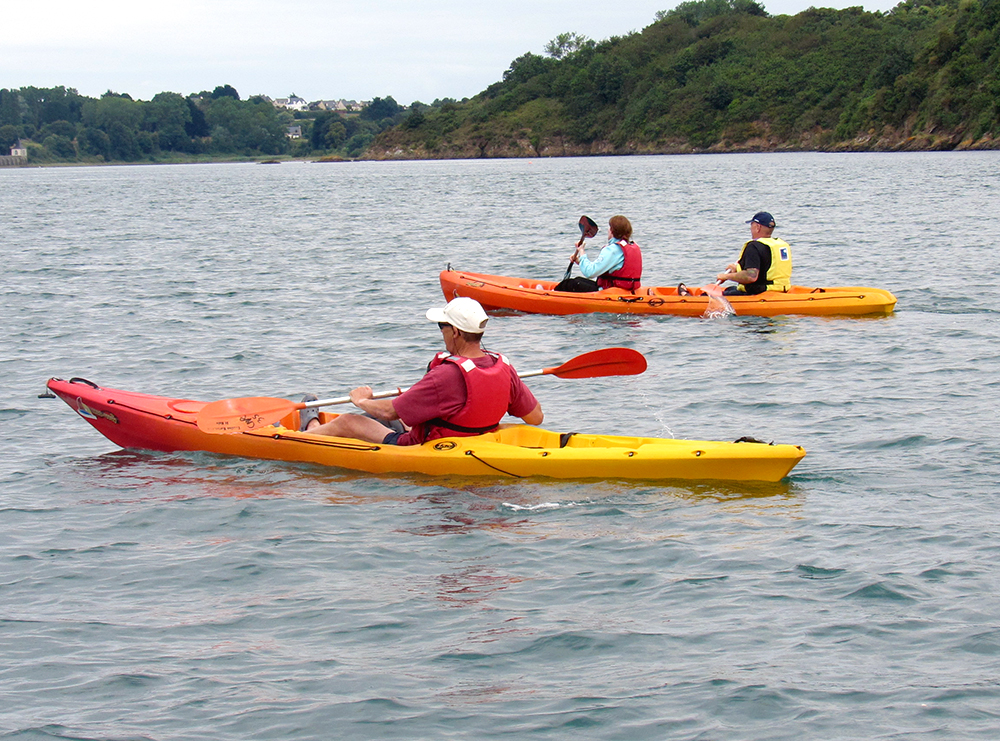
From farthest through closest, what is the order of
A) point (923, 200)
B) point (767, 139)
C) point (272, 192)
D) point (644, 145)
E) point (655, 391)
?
point (644, 145) → point (767, 139) → point (272, 192) → point (923, 200) → point (655, 391)

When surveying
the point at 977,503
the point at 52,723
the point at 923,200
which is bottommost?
the point at 52,723

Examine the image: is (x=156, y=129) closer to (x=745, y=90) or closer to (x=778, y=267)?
(x=745, y=90)

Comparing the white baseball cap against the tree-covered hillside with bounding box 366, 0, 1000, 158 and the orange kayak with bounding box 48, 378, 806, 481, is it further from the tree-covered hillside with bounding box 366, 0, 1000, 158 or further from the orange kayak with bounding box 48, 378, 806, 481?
the tree-covered hillside with bounding box 366, 0, 1000, 158

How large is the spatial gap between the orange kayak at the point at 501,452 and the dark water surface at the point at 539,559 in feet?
0.44

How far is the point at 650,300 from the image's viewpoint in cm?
1336

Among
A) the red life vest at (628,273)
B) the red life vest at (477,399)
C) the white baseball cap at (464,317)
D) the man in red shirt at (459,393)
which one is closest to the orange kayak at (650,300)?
the red life vest at (628,273)

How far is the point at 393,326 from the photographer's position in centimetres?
1372

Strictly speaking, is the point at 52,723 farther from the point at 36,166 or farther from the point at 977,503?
the point at 36,166

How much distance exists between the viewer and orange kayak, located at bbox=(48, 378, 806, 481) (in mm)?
6684

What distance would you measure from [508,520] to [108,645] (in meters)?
2.37

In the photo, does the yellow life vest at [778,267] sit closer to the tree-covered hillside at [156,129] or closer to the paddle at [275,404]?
the paddle at [275,404]

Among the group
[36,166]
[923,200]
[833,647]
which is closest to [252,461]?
[833,647]

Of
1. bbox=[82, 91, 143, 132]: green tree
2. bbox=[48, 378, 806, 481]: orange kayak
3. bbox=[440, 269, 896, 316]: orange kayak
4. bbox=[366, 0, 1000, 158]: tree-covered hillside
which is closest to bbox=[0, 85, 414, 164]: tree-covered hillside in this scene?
bbox=[82, 91, 143, 132]: green tree

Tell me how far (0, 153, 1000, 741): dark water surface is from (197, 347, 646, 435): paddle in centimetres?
31
